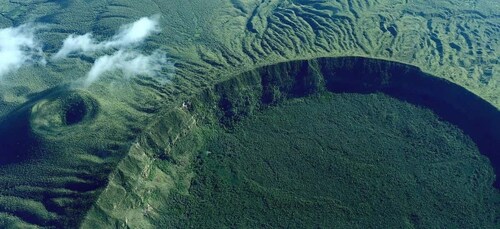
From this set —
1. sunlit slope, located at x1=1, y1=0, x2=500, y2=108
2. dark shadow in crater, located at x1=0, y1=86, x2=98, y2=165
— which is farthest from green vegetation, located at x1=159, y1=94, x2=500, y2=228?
Answer: dark shadow in crater, located at x1=0, y1=86, x2=98, y2=165

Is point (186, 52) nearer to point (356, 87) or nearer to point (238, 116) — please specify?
point (238, 116)

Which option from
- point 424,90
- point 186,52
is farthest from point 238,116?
point 424,90

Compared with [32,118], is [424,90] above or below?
above

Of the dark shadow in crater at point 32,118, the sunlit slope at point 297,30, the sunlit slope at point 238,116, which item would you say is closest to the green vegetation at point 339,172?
the sunlit slope at point 238,116

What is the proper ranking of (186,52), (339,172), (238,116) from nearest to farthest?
(339,172) → (238,116) → (186,52)

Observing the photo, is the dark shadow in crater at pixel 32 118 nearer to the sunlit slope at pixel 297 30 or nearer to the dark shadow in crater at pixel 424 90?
the sunlit slope at pixel 297 30

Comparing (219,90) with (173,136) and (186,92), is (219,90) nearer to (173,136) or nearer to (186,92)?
(186,92)

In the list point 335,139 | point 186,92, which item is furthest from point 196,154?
point 335,139

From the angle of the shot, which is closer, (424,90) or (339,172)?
(339,172)

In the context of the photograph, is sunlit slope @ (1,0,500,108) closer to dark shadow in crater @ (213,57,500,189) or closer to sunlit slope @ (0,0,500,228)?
sunlit slope @ (0,0,500,228)
